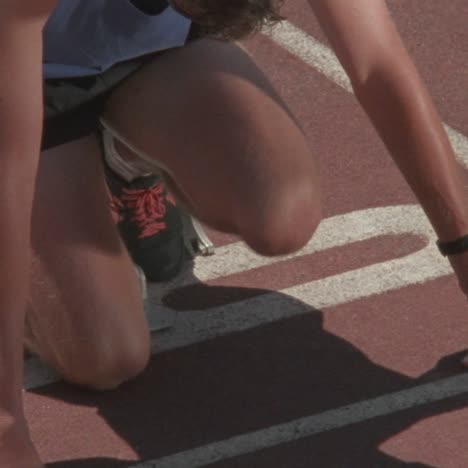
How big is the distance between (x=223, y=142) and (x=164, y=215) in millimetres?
585

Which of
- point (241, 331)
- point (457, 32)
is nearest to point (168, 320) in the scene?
point (241, 331)

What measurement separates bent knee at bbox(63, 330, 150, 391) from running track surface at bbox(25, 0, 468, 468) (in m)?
0.04

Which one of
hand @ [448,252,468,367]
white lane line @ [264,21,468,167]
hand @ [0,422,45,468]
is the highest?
hand @ [448,252,468,367]

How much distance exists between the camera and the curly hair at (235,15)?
2.99m

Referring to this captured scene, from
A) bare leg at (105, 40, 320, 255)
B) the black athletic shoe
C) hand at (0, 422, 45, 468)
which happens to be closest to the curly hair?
bare leg at (105, 40, 320, 255)

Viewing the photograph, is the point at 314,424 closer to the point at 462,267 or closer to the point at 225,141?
the point at 462,267

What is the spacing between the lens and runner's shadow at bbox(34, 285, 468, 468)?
3.49 meters

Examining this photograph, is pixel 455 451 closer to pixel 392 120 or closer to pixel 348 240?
pixel 392 120

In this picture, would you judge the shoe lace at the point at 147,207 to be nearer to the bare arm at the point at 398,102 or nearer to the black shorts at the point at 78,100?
the black shorts at the point at 78,100

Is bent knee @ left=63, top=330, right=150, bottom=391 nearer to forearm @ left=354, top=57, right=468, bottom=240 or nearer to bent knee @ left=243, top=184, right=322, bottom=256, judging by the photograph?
bent knee @ left=243, top=184, right=322, bottom=256

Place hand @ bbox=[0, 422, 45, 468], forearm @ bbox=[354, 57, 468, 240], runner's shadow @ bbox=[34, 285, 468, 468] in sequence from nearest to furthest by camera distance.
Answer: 1. hand @ bbox=[0, 422, 45, 468]
2. forearm @ bbox=[354, 57, 468, 240]
3. runner's shadow @ bbox=[34, 285, 468, 468]

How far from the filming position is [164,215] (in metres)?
4.25

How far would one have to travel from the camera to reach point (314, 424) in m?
3.58

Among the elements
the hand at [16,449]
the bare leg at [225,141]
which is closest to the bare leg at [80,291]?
the bare leg at [225,141]
